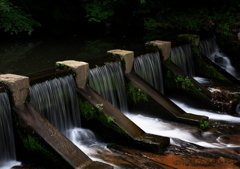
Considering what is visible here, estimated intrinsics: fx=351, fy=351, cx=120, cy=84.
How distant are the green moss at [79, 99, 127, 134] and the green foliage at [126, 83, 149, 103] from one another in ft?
6.92

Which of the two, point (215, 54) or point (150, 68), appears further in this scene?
point (215, 54)

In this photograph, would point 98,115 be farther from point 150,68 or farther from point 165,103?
point 150,68

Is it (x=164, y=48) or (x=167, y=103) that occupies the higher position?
(x=164, y=48)

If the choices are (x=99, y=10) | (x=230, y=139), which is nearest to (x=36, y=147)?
(x=230, y=139)

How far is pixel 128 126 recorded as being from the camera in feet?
A: 27.3

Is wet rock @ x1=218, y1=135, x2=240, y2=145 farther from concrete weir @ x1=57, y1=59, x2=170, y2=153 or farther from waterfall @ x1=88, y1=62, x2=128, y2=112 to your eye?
waterfall @ x1=88, y1=62, x2=128, y2=112

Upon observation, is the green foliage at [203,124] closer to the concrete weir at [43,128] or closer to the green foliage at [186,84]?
the green foliage at [186,84]

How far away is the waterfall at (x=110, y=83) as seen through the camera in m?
9.78

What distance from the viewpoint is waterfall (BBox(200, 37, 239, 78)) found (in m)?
15.4

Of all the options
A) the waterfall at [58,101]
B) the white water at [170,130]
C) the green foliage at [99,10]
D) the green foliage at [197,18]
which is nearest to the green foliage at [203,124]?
the white water at [170,130]

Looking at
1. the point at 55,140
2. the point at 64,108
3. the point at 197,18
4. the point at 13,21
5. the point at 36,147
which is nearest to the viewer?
the point at 55,140

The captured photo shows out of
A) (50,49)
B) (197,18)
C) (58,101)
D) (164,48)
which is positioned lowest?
(58,101)

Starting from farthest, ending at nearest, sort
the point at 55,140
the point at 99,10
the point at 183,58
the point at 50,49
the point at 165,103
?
the point at 99,10
the point at 50,49
the point at 183,58
the point at 165,103
the point at 55,140

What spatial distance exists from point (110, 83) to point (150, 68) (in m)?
2.23
